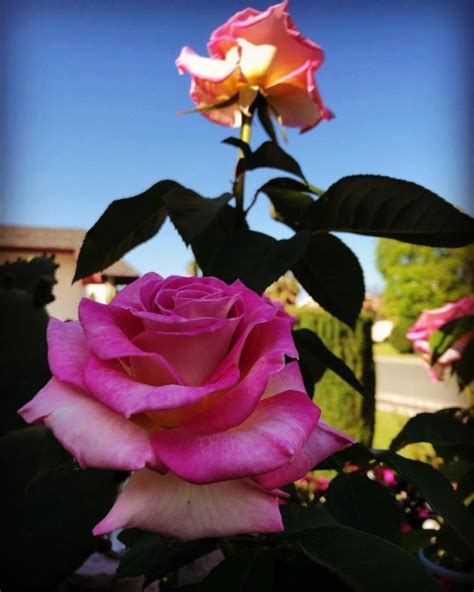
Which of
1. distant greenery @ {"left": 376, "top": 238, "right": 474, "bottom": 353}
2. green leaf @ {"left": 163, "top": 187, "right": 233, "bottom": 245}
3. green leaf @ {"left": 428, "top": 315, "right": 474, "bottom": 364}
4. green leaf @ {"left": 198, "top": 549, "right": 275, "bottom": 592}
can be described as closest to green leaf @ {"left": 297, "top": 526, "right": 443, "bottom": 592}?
green leaf @ {"left": 198, "top": 549, "right": 275, "bottom": 592}

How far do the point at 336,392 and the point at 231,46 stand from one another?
3.38m

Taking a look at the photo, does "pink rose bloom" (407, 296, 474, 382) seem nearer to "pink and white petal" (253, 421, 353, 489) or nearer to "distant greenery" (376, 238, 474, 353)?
"pink and white petal" (253, 421, 353, 489)

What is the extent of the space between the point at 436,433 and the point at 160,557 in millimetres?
296

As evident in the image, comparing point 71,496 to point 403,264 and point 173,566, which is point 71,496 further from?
point 403,264

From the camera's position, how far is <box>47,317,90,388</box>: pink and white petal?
23 centimetres

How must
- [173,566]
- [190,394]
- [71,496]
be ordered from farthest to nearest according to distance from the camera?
[71,496], [173,566], [190,394]

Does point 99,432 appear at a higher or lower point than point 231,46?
lower

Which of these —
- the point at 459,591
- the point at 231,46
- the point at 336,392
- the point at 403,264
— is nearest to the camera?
the point at 231,46

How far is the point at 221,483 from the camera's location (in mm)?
225

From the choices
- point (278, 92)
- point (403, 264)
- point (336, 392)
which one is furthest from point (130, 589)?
point (403, 264)

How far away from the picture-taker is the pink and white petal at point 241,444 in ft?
0.67

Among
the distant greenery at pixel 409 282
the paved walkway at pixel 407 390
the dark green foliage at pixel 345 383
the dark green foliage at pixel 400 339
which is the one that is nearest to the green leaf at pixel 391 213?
the dark green foliage at pixel 345 383

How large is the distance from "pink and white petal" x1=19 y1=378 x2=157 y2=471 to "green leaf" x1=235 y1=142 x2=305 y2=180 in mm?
310

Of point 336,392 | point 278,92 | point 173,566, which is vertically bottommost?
point 336,392
